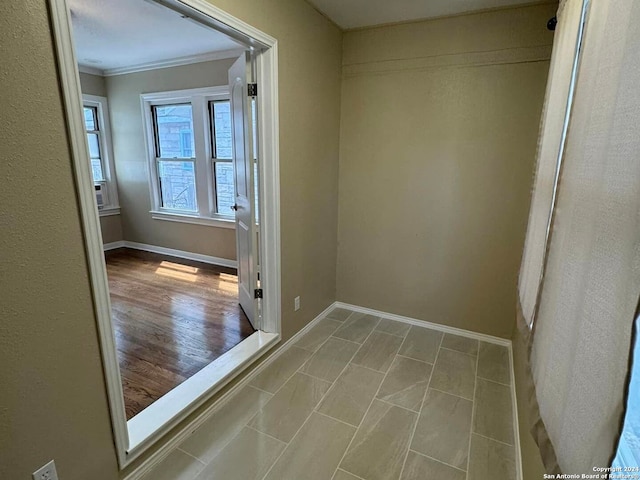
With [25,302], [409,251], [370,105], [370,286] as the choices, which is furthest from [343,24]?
[25,302]

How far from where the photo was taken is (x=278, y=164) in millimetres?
2307

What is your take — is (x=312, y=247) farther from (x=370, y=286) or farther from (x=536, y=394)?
(x=536, y=394)

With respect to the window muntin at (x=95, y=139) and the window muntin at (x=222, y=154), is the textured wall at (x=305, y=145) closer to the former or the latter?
the window muntin at (x=222, y=154)

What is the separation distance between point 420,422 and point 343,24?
2.99 metres

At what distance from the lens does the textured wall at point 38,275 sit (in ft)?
3.39

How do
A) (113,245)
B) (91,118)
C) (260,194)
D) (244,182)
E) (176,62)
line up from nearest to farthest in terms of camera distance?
(260,194)
(244,182)
(176,62)
(91,118)
(113,245)

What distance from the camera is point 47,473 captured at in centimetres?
121

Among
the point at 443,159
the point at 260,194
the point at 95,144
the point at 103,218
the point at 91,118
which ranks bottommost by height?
the point at 103,218

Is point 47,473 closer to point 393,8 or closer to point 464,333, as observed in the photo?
point 464,333

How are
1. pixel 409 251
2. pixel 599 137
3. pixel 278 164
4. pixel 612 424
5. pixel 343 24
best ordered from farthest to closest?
pixel 409 251 < pixel 343 24 < pixel 278 164 < pixel 599 137 < pixel 612 424

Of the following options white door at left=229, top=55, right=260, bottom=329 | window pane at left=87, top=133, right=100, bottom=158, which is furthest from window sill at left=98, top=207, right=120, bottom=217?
white door at left=229, top=55, right=260, bottom=329

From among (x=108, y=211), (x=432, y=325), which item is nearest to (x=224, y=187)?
(x=108, y=211)

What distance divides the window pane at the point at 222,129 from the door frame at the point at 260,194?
215 cm

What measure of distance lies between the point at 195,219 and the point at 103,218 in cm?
153
